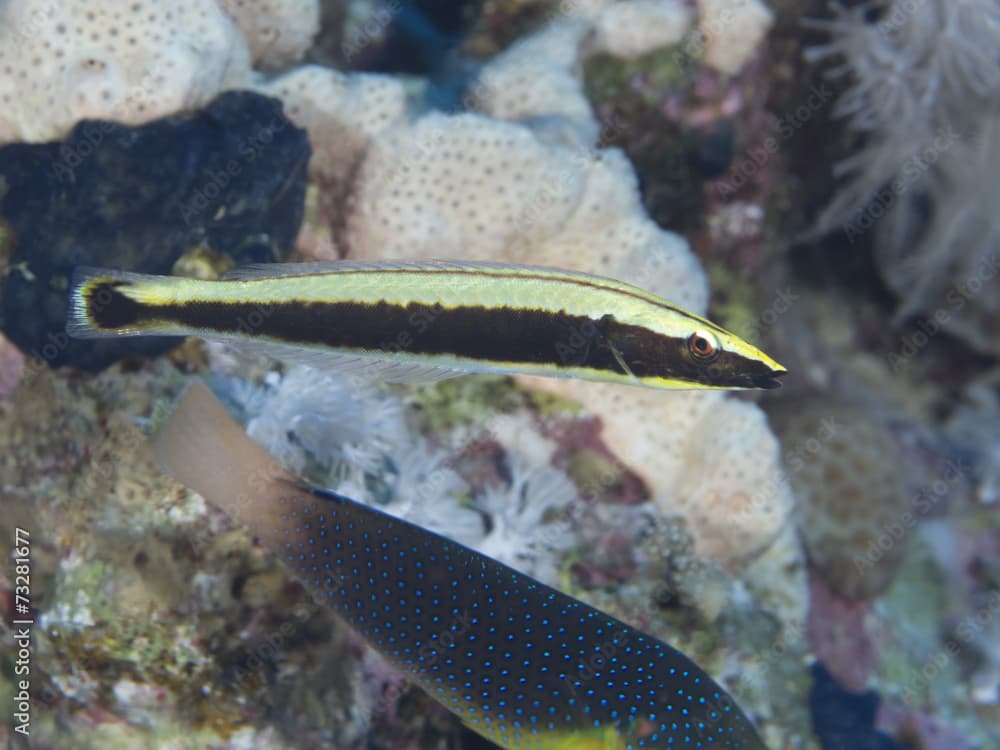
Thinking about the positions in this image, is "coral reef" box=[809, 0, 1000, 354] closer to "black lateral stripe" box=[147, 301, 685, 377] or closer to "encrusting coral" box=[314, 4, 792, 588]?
"encrusting coral" box=[314, 4, 792, 588]

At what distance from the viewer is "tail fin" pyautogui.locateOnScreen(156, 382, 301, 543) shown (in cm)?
266

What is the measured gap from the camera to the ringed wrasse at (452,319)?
2.21 meters

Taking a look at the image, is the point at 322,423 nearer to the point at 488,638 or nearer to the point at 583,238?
the point at 488,638

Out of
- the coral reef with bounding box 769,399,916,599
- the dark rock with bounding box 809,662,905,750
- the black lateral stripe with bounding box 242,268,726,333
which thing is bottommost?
the dark rock with bounding box 809,662,905,750

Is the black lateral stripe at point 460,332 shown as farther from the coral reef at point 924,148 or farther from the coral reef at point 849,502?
the coral reef at point 924,148

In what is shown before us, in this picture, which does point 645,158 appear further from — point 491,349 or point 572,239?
point 491,349

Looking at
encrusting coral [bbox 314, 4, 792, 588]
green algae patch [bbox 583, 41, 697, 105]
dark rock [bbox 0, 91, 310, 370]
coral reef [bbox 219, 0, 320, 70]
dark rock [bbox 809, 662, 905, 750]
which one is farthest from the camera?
green algae patch [bbox 583, 41, 697, 105]

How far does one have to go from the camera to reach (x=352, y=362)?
7.95ft

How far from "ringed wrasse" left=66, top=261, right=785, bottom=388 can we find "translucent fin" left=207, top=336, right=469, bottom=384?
0.01 meters

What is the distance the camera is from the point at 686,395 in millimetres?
4484

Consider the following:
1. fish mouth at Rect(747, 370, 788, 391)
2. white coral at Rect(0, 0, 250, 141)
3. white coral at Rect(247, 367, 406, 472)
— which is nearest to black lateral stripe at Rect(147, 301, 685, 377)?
fish mouth at Rect(747, 370, 788, 391)

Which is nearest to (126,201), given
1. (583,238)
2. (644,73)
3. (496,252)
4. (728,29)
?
(496,252)

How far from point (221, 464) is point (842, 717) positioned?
4549mm

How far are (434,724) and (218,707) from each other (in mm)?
942
